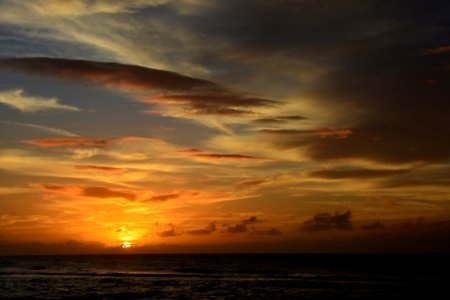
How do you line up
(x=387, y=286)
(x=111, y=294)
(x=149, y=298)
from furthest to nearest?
(x=387, y=286) → (x=111, y=294) → (x=149, y=298)

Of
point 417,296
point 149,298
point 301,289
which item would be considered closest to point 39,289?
point 149,298

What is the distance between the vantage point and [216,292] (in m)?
54.0

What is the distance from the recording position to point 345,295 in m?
51.0

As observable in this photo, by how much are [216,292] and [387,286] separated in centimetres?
2440

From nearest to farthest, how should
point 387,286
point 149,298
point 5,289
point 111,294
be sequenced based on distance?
1. point 149,298
2. point 111,294
3. point 5,289
4. point 387,286

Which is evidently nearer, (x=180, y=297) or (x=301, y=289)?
(x=180, y=297)

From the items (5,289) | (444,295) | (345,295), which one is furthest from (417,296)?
(5,289)

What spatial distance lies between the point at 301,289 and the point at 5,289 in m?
36.6

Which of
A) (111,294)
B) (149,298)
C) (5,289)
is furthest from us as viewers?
(5,289)

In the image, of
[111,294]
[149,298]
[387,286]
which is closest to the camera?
[149,298]

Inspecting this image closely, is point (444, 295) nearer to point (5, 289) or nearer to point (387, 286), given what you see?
point (387, 286)

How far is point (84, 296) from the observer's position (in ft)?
165

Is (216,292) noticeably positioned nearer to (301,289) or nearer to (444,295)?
(301,289)

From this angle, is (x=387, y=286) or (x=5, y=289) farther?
(x=387, y=286)
